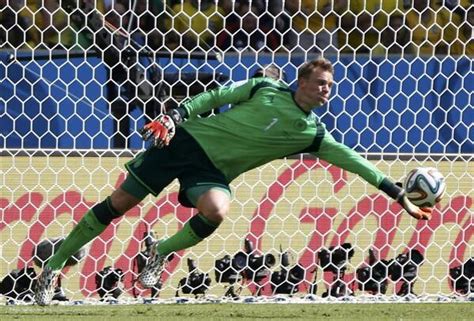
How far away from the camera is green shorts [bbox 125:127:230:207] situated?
24.8 feet

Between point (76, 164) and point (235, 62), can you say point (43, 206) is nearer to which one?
point (76, 164)

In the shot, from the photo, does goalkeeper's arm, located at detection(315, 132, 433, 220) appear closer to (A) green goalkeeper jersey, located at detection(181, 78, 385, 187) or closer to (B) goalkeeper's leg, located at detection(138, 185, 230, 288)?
(A) green goalkeeper jersey, located at detection(181, 78, 385, 187)

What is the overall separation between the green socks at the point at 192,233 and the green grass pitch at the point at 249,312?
1.40 ft

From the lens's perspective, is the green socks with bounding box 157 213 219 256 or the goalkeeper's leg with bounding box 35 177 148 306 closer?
the green socks with bounding box 157 213 219 256

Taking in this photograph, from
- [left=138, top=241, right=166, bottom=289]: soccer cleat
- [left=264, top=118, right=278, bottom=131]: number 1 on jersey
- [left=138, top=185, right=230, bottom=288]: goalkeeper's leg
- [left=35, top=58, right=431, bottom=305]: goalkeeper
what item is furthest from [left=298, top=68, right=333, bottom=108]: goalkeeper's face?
[left=138, top=241, right=166, bottom=289]: soccer cleat

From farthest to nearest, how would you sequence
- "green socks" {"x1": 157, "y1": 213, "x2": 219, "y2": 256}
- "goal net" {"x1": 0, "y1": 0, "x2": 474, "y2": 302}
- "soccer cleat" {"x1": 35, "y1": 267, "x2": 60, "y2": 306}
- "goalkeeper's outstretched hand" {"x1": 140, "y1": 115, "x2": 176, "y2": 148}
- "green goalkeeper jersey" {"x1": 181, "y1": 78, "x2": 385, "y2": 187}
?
"goal net" {"x1": 0, "y1": 0, "x2": 474, "y2": 302} → "soccer cleat" {"x1": 35, "y1": 267, "x2": 60, "y2": 306} → "green goalkeeper jersey" {"x1": 181, "y1": 78, "x2": 385, "y2": 187} → "green socks" {"x1": 157, "y1": 213, "x2": 219, "y2": 256} → "goalkeeper's outstretched hand" {"x1": 140, "y1": 115, "x2": 176, "y2": 148}

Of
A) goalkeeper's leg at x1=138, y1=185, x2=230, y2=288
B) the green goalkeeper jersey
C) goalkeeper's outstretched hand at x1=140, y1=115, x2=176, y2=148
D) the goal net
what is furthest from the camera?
the goal net

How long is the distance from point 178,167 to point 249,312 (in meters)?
1.09

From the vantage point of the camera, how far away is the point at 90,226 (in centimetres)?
766

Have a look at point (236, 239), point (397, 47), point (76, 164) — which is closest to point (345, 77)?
point (397, 47)

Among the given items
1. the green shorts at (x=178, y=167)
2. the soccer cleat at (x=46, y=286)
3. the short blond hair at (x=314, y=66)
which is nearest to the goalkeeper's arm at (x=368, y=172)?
the short blond hair at (x=314, y=66)

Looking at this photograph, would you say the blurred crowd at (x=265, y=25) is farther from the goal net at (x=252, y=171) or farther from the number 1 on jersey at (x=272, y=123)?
the number 1 on jersey at (x=272, y=123)

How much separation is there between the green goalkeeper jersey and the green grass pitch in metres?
0.89

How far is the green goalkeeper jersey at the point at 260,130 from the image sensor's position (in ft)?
25.0
